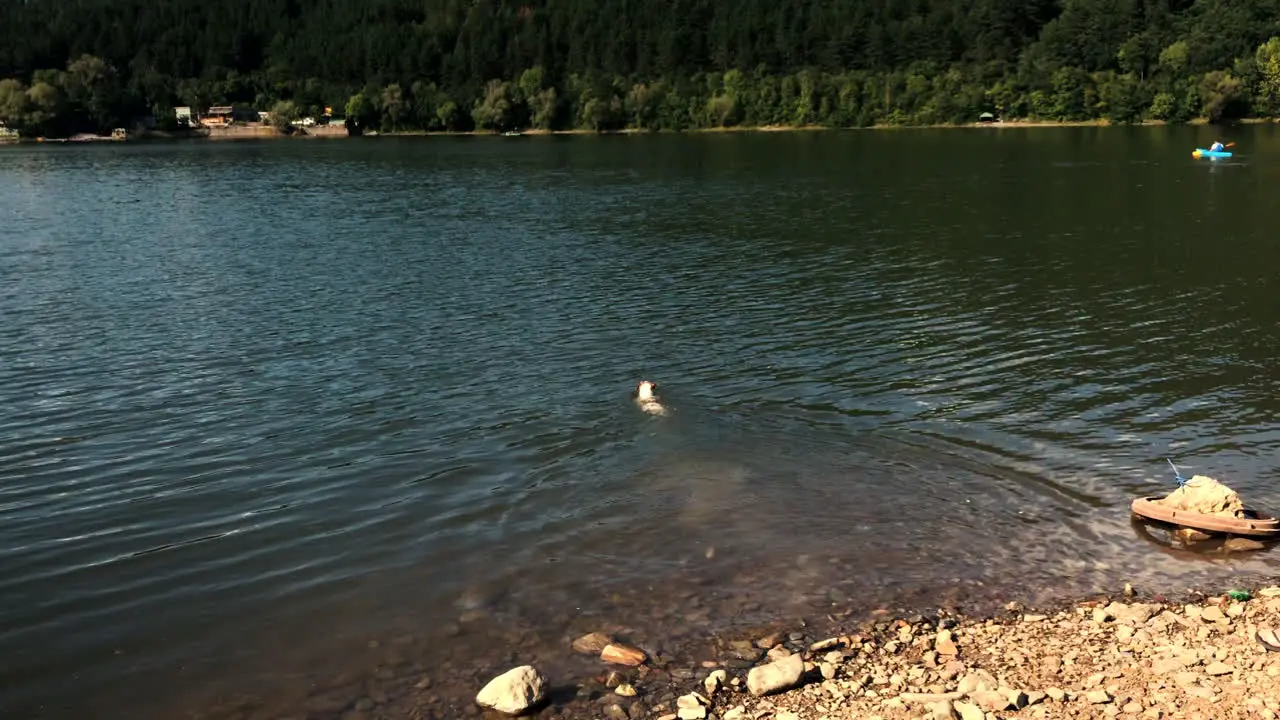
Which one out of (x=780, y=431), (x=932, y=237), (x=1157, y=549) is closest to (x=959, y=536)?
(x=1157, y=549)

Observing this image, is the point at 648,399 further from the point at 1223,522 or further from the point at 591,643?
the point at 1223,522

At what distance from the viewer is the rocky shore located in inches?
606

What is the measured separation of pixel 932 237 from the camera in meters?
69.1

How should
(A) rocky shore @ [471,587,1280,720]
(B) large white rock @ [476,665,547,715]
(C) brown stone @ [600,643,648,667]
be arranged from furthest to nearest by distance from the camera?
1. (C) brown stone @ [600,643,648,667]
2. (B) large white rock @ [476,665,547,715]
3. (A) rocky shore @ [471,587,1280,720]

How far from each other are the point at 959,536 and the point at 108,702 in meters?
16.8

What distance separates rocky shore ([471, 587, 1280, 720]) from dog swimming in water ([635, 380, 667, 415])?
1428 centimetres

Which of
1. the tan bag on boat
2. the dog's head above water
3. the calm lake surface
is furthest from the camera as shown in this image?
the dog's head above water

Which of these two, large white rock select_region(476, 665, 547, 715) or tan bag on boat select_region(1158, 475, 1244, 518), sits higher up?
tan bag on boat select_region(1158, 475, 1244, 518)

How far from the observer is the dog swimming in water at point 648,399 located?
3281cm

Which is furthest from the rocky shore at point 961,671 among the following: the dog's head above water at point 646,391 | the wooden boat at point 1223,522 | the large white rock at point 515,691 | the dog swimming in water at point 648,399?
the dog's head above water at point 646,391

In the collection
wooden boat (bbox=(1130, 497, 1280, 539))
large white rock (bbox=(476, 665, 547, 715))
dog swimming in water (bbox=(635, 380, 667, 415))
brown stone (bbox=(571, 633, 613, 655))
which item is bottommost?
brown stone (bbox=(571, 633, 613, 655))

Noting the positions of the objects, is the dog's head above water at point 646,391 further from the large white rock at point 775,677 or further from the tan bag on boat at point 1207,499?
the large white rock at point 775,677

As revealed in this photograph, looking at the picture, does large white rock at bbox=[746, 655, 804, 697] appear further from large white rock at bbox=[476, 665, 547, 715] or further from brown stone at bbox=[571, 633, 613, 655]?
large white rock at bbox=[476, 665, 547, 715]

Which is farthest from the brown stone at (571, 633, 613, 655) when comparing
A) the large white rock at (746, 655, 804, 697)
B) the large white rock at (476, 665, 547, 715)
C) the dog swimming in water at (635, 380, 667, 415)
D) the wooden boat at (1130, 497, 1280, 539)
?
the dog swimming in water at (635, 380, 667, 415)
